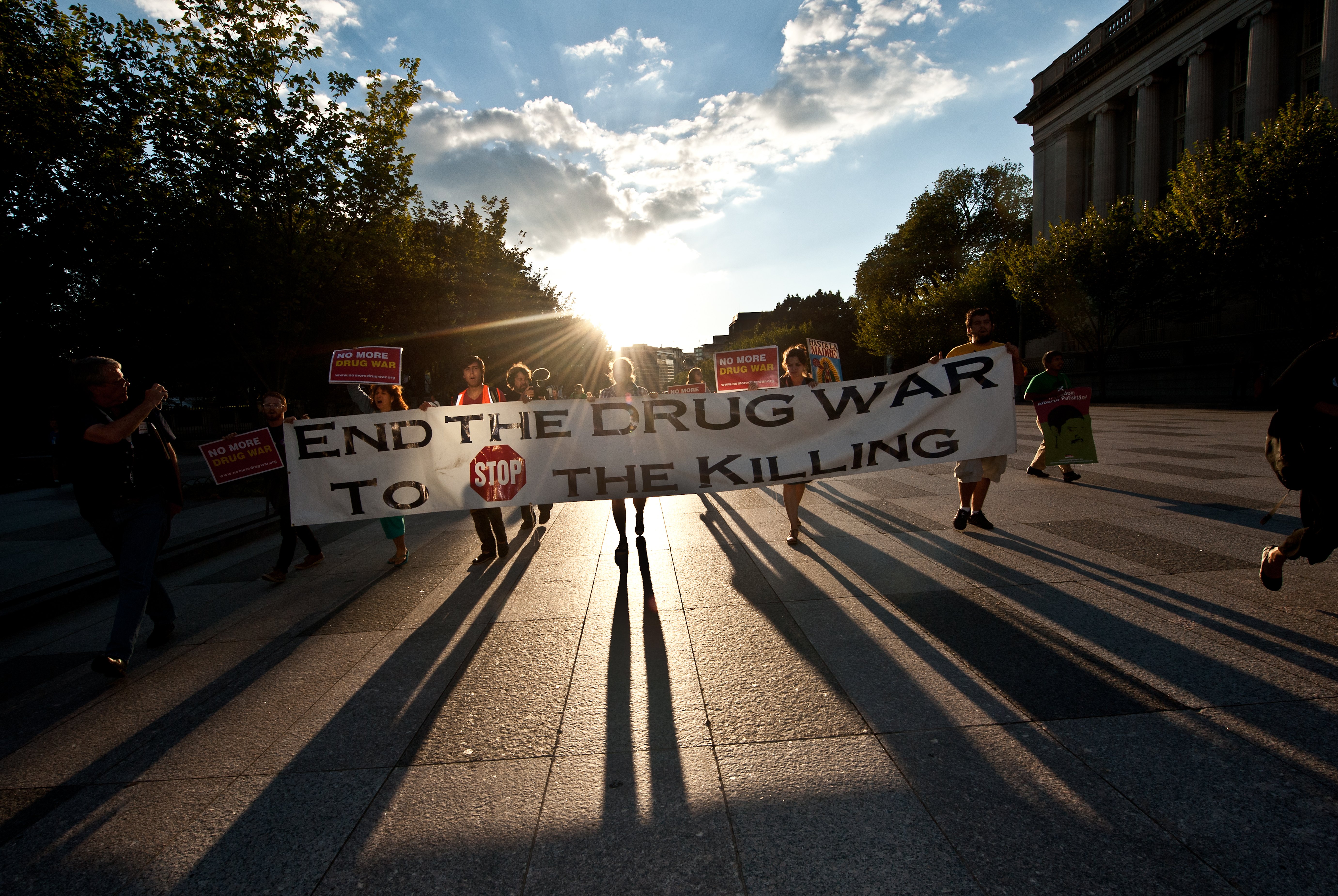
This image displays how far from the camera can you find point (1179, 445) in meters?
13.0

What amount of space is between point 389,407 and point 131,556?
256 cm

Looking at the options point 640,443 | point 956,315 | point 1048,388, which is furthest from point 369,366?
point 956,315

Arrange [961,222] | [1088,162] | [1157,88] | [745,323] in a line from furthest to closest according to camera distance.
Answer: [745,323]
[961,222]
[1088,162]
[1157,88]

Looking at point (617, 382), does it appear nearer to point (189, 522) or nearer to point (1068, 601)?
point (1068, 601)

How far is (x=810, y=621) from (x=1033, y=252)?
37.8m

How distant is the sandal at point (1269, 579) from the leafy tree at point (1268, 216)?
25714 mm

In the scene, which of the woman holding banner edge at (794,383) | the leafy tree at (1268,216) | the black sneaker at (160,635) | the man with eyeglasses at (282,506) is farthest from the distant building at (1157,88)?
the black sneaker at (160,635)

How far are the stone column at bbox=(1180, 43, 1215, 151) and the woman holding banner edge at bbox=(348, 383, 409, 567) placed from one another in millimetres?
43598

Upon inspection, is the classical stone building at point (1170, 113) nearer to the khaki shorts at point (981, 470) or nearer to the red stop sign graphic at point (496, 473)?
the khaki shorts at point (981, 470)

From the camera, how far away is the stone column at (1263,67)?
3048 cm

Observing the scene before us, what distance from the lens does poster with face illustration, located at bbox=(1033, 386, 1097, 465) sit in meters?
9.01

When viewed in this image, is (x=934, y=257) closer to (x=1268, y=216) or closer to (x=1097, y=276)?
(x=1097, y=276)

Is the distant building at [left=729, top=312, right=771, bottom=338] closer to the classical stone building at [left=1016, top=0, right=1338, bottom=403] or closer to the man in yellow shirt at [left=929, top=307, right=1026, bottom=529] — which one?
the classical stone building at [left=1016, top=0, right=1338, bottom=403]

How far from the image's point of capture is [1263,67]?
1208 inches
